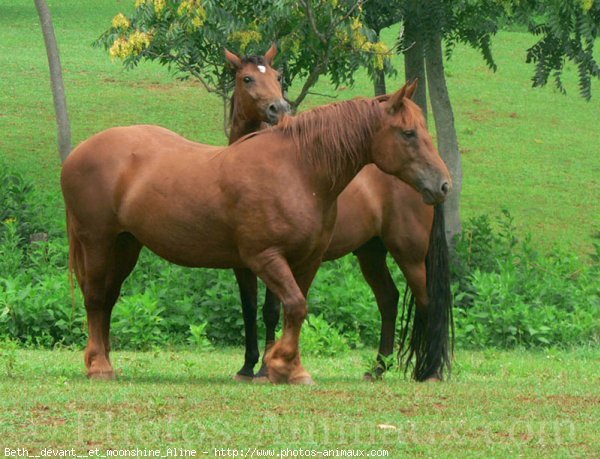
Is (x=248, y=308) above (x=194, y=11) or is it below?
below

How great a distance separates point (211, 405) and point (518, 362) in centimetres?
435

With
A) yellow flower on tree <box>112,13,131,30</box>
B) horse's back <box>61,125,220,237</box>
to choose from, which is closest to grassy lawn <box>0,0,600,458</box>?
horse's back <box>61,125,220,237</box>

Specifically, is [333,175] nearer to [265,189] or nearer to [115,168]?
[265,189]

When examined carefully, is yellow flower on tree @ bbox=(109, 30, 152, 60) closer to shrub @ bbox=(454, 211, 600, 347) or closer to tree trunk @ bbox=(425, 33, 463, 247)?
tree trunk @ bbox=(425, 33, 463, 247)

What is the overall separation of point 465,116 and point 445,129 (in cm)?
1294

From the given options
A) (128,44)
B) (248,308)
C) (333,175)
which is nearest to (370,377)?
(248,308)

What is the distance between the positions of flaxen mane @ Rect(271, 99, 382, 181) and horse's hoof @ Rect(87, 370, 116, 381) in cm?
212

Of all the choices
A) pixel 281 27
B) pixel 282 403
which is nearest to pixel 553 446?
pixel 282 403

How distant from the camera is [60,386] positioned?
7.99 meters

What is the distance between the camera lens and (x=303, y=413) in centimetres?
704

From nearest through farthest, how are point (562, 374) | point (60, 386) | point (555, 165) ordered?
point (60, 386) → point (562, 374) → point (555, 165)

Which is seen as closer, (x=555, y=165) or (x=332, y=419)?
(x=332, y=419)

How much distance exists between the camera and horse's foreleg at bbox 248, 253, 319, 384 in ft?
26.7

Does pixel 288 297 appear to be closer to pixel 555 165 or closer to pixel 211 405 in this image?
pixel 211 405
